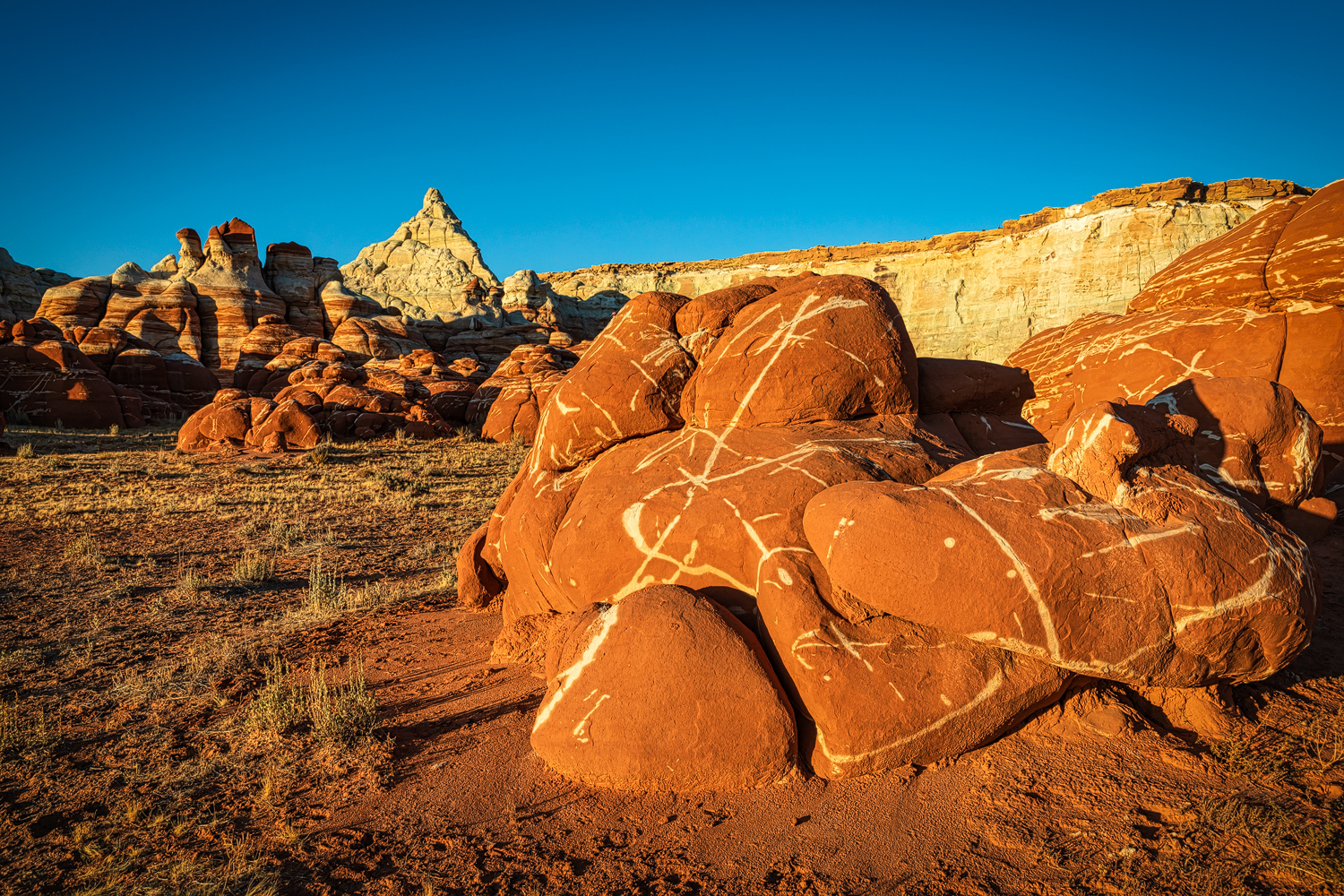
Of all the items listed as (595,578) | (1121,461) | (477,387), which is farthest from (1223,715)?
(477,387)

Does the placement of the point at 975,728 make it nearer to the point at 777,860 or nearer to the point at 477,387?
the point at 777,860

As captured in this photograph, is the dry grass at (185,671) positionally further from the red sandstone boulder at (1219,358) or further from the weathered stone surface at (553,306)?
the weathered stone surface at (553,306)

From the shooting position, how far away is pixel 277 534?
31.4 ft

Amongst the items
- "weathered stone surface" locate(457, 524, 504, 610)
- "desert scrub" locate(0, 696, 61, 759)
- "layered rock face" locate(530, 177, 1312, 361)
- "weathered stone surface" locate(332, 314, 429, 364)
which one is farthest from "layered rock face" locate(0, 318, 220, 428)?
"layered rock face" locate(530, 177, 1312, 361)

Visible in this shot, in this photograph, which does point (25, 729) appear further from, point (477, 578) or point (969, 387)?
point (969, 387)

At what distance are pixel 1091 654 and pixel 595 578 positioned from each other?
9.51 feet

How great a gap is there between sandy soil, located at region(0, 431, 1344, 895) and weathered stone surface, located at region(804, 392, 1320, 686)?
55cm

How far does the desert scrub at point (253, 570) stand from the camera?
7598 mm

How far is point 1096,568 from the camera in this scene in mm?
3240

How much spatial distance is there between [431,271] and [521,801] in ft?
184

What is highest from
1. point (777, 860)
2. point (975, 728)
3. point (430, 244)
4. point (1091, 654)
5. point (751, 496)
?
point (430, 244)

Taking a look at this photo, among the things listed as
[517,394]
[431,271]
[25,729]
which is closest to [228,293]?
[431,271]

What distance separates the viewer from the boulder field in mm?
3275

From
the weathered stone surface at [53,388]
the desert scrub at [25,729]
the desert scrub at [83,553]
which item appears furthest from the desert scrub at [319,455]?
the desert scrub at [25,729]
